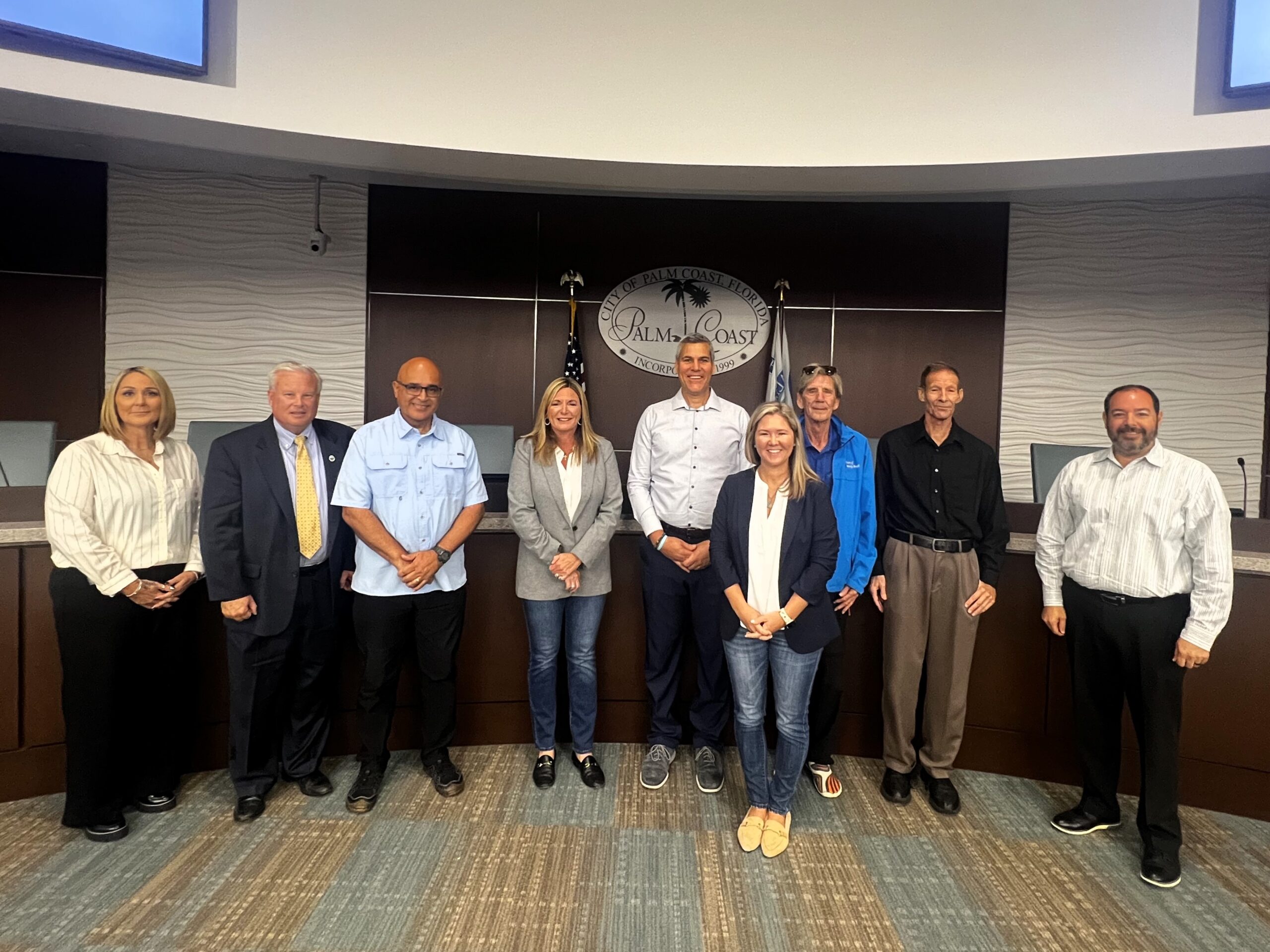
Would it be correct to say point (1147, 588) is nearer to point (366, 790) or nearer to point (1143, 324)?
point (366, 790)

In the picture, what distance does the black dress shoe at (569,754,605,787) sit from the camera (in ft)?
9.57

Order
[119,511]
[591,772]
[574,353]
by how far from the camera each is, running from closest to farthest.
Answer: [119,511]
[591,772]
[574,353]

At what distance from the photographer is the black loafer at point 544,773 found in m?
2.90

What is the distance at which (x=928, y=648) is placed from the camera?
286cm

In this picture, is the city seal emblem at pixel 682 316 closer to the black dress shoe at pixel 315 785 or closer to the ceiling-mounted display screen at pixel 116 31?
the ceiling-mounted display screen at pixel 116 31

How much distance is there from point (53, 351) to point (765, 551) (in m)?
4.83

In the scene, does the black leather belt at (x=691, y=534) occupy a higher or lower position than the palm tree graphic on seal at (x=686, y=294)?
lower

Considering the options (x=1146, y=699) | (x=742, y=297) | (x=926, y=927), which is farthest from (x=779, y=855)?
(x=742, y=297)

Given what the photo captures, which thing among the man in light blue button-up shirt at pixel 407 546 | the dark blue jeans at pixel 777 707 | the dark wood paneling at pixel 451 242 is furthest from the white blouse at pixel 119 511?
the dark wood paneling at pixel 451 242

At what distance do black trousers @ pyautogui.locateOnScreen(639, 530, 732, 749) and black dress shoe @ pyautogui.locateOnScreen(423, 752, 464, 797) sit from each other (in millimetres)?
786

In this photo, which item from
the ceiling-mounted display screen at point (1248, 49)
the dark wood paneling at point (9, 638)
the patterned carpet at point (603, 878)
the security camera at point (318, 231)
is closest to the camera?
the patterned carpet at point (603, 878)

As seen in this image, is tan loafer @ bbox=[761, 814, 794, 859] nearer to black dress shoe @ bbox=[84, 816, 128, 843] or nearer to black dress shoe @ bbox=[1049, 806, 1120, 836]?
black dress shoe @ bbox=[1049, 806, 1120, 836]

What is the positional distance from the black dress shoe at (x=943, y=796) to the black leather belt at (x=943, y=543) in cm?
89

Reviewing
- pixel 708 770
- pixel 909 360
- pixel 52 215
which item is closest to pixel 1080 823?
pixel 708 770
